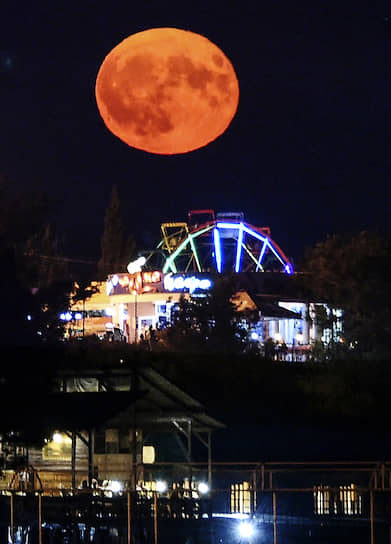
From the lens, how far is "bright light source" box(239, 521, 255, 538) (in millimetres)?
22597

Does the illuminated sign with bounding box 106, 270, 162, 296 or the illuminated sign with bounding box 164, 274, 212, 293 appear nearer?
the illuminated sign with bounding box 164, 274, 212, 293

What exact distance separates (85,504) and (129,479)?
16.2ft

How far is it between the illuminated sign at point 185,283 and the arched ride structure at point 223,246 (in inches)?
90.6

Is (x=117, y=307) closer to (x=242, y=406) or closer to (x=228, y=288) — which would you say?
(x=228, y=288)

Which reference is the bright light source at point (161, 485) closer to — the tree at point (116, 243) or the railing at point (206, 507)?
the railing at point (206, 507)

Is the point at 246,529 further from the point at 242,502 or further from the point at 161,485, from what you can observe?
the point at 161,485

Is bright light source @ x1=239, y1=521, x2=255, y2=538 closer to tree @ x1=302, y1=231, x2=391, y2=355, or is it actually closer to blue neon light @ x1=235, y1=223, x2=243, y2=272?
tree @ x1=302, y1=231, x2=391, y2=355

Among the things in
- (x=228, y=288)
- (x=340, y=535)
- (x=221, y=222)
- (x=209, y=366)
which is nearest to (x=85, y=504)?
(x=340, y=535)

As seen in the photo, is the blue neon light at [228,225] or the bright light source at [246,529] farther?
the blue neon light at [228,225]

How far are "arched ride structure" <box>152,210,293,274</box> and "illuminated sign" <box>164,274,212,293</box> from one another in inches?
90.6

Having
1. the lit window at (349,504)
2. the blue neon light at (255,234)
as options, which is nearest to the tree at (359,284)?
the blue neon light at (255,234)

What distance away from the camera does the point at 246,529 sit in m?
23.0

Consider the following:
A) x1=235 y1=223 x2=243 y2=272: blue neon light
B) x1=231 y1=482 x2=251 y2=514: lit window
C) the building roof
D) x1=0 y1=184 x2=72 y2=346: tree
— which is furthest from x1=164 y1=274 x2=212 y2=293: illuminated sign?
x1=231 y1=482 x2=251 y2=514: lit window

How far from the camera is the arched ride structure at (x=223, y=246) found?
64.8 metres
